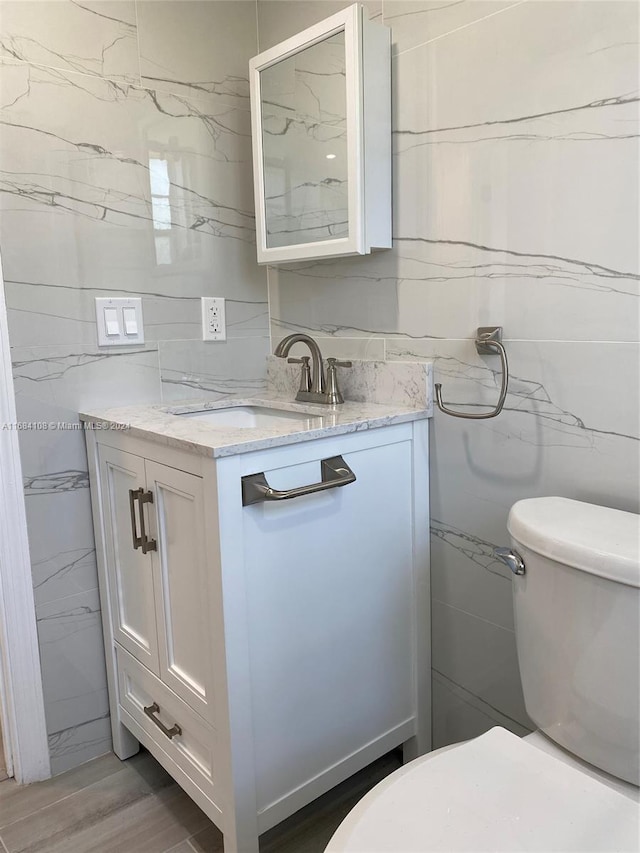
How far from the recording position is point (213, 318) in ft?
5.65

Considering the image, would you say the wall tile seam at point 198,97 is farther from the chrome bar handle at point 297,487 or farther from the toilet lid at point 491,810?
the toilet lid at point 491,810

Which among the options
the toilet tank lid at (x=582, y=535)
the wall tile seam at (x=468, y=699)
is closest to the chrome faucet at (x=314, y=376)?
the toilet tank lid at (x=582, y=535)

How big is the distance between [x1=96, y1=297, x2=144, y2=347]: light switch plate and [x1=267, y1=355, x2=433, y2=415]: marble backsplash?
44 centimetres

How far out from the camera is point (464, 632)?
4.71 ft

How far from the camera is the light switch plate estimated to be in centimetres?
153

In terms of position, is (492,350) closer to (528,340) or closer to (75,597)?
(528,340)

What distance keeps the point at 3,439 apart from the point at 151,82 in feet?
3.09

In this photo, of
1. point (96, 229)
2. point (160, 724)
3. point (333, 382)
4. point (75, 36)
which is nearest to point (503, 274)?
point (333, 382)

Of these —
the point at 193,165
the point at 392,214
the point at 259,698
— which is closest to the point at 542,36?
the point at 392,214

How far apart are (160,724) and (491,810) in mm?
836

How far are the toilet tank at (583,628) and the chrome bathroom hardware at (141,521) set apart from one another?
0.72 meters

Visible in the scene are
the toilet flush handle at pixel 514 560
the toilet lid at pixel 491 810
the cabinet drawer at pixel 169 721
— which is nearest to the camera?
the toilet lid at pixel 491 810

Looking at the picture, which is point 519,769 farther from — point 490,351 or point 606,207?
point 606,207

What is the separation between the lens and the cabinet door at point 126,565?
137cm
